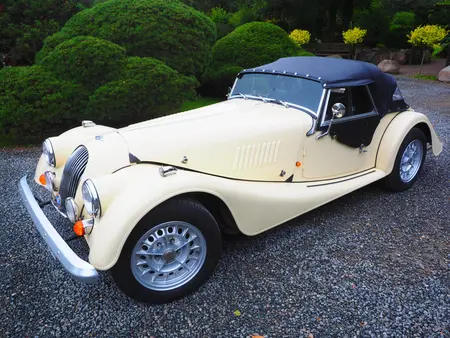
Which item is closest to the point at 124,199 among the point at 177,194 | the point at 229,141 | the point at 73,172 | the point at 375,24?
the point at 177,194

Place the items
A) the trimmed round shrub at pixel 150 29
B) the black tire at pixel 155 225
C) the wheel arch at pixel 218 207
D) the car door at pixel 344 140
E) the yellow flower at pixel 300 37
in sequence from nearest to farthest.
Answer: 1. the black tire at pixel 155 225
2. the wheel arch at pixel 218 207
3. the car door at pixel 344 140
4. the trimmed round shrub at pixel 150 29
5. the yellow flower at pixel 300 37

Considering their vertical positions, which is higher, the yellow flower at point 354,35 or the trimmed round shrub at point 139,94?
the yellow flower at point 354,35

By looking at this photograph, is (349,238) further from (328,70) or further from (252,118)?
(328,70)

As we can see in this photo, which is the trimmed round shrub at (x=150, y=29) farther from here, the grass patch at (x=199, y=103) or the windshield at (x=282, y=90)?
the windshield at (x=282, y=90)

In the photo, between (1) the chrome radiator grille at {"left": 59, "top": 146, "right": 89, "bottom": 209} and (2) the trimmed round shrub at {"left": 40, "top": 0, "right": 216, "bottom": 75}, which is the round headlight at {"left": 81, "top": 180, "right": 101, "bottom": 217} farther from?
(2) the trimmed round shrub at {"left": 40, "top": 0, "right": 216, "bottom": 75}

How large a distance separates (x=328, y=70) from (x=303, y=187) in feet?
4.36

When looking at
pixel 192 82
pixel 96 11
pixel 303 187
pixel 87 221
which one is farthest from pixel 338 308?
pixel 96 11

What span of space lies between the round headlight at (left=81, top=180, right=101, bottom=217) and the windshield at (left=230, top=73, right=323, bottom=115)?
2153 millimetres

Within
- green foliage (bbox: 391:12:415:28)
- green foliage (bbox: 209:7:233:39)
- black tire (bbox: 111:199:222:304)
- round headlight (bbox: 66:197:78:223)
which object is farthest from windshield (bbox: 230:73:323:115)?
green foliage (bbox: 391:12:415:28)

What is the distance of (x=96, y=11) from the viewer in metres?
7.57

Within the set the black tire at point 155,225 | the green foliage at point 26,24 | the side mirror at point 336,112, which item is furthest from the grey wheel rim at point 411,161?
the green foliage at point 26,24

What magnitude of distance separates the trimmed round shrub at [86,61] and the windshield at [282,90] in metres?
3.39

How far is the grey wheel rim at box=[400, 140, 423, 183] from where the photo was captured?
14.2 ft

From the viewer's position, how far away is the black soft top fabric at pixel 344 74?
141 inches
